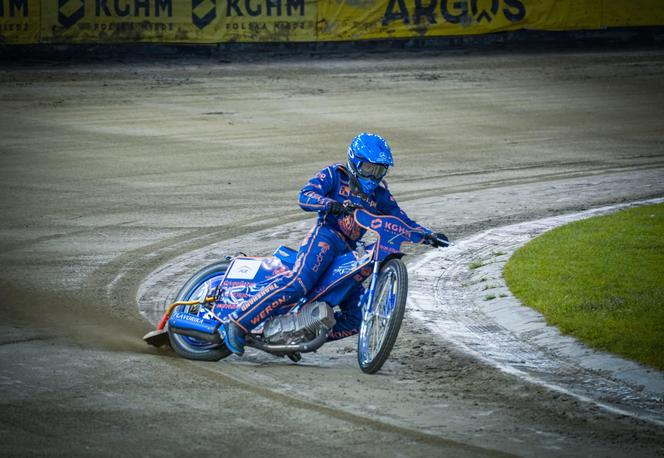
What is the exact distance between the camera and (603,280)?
1027 cm

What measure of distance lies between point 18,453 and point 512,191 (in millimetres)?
11230

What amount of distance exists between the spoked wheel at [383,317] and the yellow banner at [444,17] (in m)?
24.7

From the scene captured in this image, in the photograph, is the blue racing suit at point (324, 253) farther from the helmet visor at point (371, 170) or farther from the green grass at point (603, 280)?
the green grass at point (603, 280)

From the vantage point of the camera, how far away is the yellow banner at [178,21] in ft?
94.6

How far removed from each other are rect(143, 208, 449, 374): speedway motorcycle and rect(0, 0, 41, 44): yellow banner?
69.0ft


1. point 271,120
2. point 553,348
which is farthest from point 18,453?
point 271,120

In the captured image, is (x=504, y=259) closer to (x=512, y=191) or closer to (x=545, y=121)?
(x=512, y=191)

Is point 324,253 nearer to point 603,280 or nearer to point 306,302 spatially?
point 306,302

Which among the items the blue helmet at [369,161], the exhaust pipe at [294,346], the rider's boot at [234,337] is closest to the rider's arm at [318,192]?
the blue helmet at [369,161]

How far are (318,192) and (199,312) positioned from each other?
1.53 m

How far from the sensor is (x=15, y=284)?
10.8 metres

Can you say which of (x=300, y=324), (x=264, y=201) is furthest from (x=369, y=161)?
(x=264, y=201)

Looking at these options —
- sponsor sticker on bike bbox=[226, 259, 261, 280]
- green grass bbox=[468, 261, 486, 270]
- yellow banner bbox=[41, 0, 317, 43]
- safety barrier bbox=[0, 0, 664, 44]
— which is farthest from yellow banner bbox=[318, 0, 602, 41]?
sponsor sticker on bike bbox=[226, 259, 261, 280]

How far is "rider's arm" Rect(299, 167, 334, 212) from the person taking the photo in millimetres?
7824
